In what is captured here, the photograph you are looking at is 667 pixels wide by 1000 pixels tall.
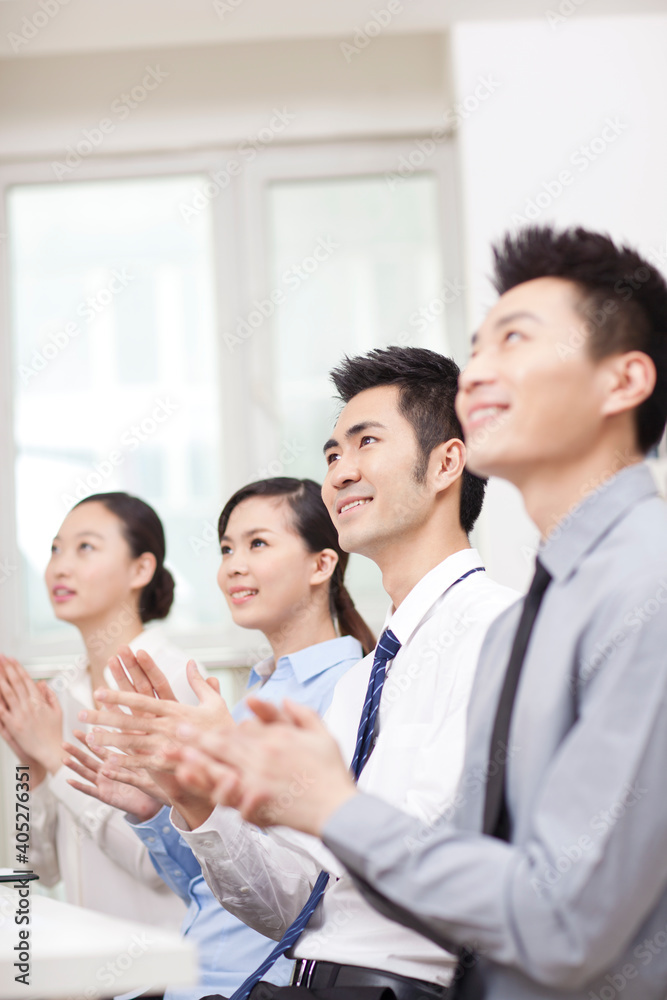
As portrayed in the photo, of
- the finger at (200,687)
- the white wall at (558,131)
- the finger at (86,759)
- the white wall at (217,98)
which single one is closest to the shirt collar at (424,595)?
the finger at (200,687)

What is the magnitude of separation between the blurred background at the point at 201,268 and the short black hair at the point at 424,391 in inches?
68.0

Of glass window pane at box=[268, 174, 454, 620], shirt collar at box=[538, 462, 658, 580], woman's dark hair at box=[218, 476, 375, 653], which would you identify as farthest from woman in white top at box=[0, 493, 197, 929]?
shirt collar at box=[538, 462, 658, 580]

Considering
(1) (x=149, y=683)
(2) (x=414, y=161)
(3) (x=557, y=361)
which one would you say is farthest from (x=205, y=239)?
(3) (x=557, y=361)

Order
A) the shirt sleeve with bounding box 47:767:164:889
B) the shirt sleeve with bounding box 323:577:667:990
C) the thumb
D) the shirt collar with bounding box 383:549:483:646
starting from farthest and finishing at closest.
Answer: the shirt sleeve with bounding box 47:767:164:889
the shirt collar with bounding box 383:549:483:646
the thumb
the shirt sleeve with bounding box 323:577:667:990

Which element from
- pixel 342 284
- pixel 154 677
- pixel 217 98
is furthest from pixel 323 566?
pixel 217 98

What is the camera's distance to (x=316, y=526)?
221 centimetres

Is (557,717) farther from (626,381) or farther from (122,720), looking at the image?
(122,720)

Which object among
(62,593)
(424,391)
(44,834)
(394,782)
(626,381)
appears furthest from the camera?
(62,593)

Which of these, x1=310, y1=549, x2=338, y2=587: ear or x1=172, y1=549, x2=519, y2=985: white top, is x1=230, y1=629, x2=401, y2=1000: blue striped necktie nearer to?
x1=172, y1=549, x2=519, y2=985: white top

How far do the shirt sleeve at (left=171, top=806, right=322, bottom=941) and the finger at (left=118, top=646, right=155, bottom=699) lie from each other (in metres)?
0.20

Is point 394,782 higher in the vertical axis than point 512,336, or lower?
lower

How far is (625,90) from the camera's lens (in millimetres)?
3170

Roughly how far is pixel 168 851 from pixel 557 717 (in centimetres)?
117

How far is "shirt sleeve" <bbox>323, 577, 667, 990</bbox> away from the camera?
2.60 feet
